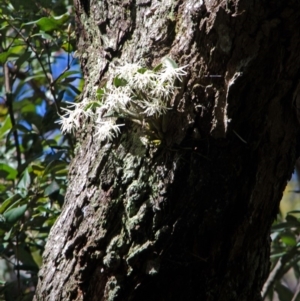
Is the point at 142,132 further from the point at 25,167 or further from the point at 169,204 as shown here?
the point at 25,167

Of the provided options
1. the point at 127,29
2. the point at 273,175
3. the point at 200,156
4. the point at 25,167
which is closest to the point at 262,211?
the point at 273,175

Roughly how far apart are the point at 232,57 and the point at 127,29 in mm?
220

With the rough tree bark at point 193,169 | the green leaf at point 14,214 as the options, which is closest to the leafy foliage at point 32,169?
the green leaf at point 14,214

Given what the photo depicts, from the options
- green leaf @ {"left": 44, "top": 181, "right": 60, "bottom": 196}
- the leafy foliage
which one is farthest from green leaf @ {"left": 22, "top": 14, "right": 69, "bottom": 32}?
green leaf @ {"left": 44, "top": 181, "right": 60, "bottom": 196}

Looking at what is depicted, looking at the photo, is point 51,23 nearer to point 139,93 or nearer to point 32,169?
point 32,169

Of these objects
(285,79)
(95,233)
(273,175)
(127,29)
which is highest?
(127,29)

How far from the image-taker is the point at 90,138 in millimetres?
1156

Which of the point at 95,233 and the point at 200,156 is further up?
the point at 200,156

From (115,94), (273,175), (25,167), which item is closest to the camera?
(115,94)

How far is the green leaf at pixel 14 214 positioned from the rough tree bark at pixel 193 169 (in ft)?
1.67

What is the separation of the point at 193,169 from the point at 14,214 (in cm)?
74

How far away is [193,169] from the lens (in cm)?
106

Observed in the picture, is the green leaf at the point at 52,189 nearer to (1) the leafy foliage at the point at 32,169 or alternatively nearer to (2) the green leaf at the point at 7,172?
(1) the leafy foliage at the point at 32,169

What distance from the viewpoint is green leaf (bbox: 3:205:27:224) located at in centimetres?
163
